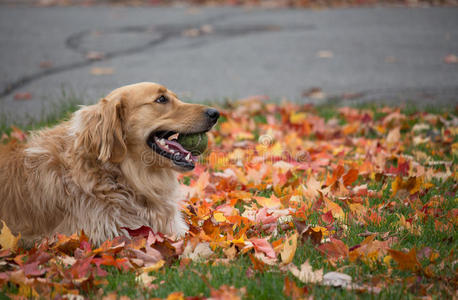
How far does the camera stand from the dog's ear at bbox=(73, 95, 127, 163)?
313cm

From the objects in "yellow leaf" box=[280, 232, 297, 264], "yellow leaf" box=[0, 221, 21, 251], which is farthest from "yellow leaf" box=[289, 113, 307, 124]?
"yellow leaf" box=[0, 221, 21, 251]

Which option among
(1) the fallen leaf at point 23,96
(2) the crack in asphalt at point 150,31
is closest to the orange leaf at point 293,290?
(1) the fallen leaf at point 23,96

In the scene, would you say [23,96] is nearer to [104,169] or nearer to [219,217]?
[104,169]

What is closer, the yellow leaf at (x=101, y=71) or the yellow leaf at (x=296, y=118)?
the yellow leaf at (x=296, y=118)

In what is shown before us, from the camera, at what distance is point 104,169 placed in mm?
3195

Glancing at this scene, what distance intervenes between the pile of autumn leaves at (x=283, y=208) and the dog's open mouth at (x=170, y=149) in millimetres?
460

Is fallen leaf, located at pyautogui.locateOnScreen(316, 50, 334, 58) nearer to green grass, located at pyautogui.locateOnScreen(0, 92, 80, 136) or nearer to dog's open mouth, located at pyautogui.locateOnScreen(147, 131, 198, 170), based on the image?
green grass, located at pyautogui.locateOnScreen(0, 92, 80, 136)

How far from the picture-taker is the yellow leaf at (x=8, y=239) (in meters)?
2.90

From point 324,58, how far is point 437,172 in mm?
5619

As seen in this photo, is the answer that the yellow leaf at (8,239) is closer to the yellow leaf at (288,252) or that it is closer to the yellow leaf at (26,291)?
the yellow leaf at (26,291)

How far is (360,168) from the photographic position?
452cm

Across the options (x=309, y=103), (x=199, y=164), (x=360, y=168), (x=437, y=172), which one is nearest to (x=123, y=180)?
(x=199, y=164)

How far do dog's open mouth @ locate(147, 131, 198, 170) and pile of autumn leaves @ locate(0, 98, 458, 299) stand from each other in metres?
0.46

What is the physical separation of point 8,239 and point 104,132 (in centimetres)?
92
